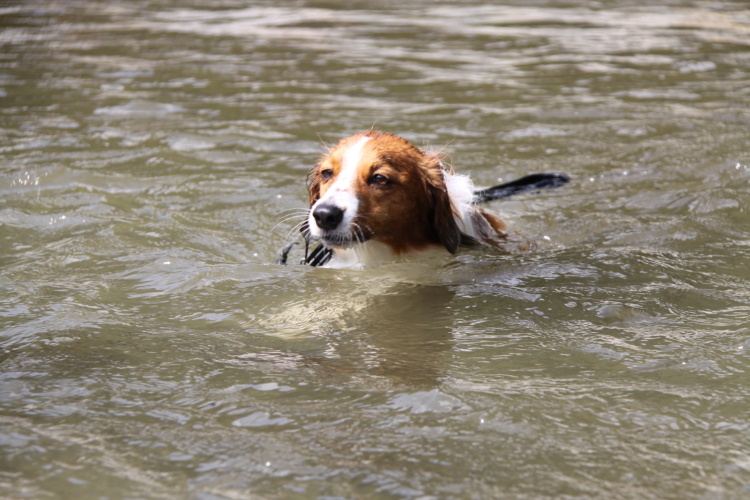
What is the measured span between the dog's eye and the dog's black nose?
308 millimetres

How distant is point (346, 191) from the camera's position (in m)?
4.36

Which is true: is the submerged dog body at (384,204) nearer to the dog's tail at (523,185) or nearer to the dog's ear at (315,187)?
the dog's ear at (315,187)

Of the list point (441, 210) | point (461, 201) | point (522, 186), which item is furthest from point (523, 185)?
point (441, 210)

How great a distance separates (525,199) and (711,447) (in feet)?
12.3

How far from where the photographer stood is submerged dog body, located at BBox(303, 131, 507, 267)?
431 centimetres

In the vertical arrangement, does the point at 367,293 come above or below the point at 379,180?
below

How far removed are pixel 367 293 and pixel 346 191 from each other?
0.58 meters

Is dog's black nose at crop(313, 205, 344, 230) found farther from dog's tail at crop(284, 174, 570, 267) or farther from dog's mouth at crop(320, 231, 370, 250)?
dog's tail at crop(284, 174, 570, 267)

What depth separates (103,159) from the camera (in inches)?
270

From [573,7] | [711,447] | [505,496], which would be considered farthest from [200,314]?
[573,7]

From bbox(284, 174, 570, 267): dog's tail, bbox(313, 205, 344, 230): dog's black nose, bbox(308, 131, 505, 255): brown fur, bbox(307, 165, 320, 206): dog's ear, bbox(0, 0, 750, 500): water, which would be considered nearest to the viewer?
bbox(0, 0, 750, 500): water

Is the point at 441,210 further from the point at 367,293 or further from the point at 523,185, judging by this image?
the point at 523,185

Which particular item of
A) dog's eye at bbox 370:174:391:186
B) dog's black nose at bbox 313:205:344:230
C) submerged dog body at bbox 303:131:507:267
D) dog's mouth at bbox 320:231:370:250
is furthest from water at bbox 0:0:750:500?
dog's eye at bbox 370:174:391:186

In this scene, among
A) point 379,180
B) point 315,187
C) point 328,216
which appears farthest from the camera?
point 315,187
